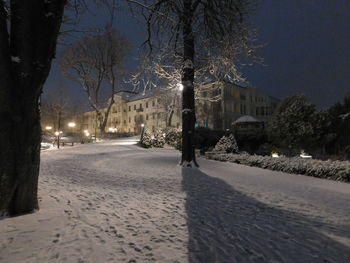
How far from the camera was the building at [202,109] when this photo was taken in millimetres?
38562

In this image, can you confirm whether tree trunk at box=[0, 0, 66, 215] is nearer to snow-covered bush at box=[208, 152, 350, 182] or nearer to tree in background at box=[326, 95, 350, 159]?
snow-covered bush at box=[208, 152, 350, 182]

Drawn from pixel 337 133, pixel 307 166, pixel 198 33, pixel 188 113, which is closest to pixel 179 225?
pixel 198 33

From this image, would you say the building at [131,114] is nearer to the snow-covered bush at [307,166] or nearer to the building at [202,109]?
the building at [202,109]

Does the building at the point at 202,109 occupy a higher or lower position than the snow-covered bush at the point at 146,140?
higher

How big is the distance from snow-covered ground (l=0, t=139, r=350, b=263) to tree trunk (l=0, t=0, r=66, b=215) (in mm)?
556

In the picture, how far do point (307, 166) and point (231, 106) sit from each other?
38289mm

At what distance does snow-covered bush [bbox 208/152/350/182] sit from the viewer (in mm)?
8406

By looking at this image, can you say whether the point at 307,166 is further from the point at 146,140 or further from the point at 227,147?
the point at 146,140

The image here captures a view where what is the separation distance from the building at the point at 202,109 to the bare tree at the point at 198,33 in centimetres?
1174

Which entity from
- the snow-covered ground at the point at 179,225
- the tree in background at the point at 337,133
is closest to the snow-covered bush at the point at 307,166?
the snow-covered ground at the point at 179,225

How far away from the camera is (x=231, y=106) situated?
46.8m

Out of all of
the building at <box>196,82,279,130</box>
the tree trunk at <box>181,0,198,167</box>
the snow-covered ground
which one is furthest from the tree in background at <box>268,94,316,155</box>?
the building at <box>196,82,279,130</box>

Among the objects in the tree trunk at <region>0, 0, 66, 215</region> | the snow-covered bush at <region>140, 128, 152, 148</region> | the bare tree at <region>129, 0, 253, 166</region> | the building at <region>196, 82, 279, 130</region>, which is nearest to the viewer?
the tree trunk at <region>0, 0, 66, 215</region>

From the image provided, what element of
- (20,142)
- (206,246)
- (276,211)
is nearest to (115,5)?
(20,142)
